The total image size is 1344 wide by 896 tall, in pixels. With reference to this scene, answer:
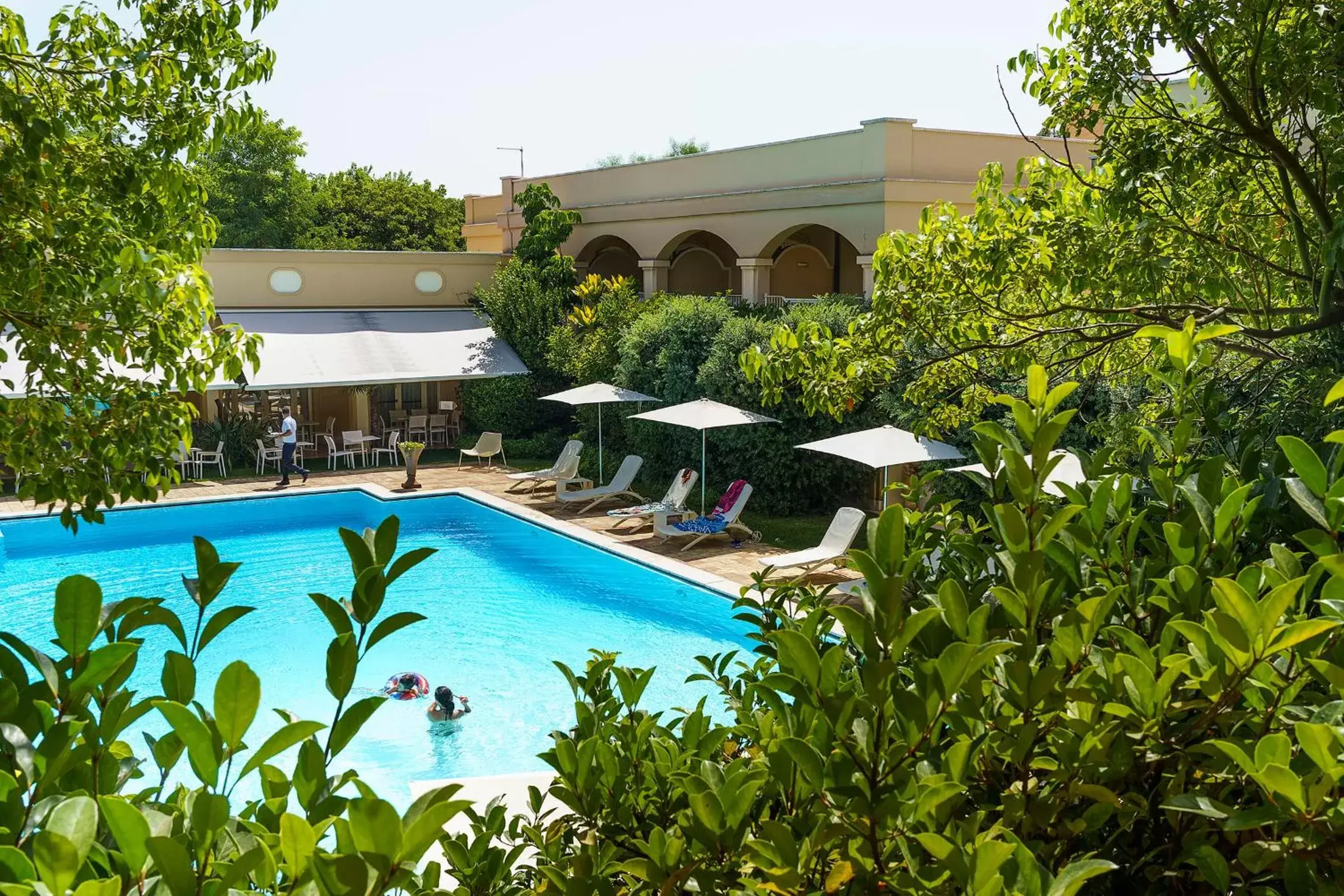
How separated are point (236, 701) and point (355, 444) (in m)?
27.4

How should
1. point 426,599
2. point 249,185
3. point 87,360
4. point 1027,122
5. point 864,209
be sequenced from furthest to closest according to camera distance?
point 249,185 < point 864,209 < point 426,599 < point 1027,122 < point 87,360

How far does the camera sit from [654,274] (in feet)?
97.2

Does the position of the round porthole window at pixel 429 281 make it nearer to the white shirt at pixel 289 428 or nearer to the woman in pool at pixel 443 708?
the white shirt at pixel 289 428

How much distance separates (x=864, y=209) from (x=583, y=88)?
3219 cm

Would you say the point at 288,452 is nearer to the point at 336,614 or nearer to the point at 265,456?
the point at 265,456

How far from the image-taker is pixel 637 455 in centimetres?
2428

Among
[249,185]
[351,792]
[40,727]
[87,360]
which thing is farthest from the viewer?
[249,185]

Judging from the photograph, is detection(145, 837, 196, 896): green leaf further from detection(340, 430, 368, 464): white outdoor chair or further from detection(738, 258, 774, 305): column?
detection(340, 430, 368, 464): white outdoor chair

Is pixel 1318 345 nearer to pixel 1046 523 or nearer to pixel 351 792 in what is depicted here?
pixel 1046 523

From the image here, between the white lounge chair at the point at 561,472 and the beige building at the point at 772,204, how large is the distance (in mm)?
5527

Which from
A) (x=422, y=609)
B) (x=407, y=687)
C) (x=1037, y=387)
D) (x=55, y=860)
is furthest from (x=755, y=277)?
(x=55, y=860)

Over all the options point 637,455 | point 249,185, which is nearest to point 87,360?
point 637,455

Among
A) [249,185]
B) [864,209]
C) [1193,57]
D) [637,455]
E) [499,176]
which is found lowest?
[637,455]

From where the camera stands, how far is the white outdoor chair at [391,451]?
92.0ft
